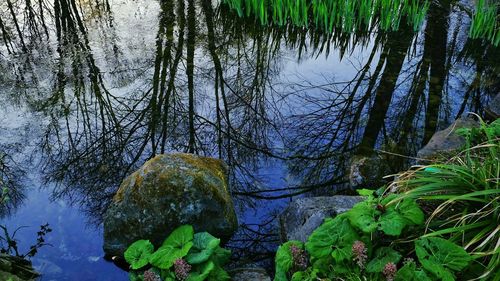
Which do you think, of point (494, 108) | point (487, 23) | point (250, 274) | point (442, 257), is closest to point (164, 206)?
point (250, 274)

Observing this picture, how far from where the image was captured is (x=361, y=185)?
17.1 feet

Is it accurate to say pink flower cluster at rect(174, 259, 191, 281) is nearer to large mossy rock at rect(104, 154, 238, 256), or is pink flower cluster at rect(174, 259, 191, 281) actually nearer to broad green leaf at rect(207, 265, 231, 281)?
broad green leaf at rect(207, 265, 231, 281)

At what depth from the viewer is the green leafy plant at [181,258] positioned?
341 centimetres

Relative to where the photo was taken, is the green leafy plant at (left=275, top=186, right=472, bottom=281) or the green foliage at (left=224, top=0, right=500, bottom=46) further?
the green foliage at (left=224, top=0, right=500, bottom=46)

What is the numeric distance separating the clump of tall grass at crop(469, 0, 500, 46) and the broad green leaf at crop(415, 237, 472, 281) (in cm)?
645

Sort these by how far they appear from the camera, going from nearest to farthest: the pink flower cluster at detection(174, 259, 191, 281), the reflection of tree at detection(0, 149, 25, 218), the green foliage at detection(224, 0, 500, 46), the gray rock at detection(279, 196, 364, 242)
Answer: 1. the pink flower cluster at detection(174, 259, 191, 281)
2. the gray rock at detection(279, 196, 364, 242)
3. the reflection of tree at detection(0, 149, 25, 218)
4. the green foliage at detection(224, 0, 500, 46)

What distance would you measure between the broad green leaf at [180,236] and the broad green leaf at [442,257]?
1880 mm

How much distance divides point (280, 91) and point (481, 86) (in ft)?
10.8

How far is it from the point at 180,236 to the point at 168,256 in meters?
0.24

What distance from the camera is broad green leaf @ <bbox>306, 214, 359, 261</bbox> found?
9.12 feet

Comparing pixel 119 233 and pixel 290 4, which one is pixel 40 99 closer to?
pixel 119 233

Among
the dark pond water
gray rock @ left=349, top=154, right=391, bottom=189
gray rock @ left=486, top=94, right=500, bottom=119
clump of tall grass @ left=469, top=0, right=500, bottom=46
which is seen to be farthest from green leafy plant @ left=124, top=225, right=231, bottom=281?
clump of tall grass @ left=469, top=0, right=500, bottom=46

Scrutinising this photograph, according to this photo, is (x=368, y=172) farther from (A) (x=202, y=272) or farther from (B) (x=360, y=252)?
(B) (x=360, y=252)

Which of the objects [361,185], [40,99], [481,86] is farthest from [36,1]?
[481,86]
